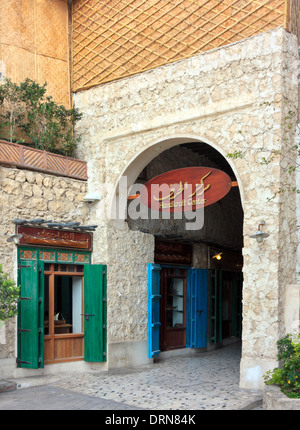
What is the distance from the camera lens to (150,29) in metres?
9.97

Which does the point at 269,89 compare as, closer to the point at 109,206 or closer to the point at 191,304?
the point at 109,206

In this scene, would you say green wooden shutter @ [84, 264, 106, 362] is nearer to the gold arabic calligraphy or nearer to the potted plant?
the gold arabic calligraphy

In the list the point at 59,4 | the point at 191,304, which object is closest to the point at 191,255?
the point at 191,304

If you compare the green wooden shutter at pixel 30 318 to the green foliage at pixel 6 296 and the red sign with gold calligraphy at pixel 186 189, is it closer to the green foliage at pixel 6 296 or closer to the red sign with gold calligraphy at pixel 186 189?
the green foliage at pixel 6 296

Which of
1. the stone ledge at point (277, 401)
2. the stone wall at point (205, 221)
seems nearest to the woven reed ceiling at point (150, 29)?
the stone wall at point (205, 221)

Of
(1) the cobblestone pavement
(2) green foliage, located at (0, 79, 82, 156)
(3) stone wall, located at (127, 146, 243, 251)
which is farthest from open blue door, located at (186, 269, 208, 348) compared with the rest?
(2) green foliage, located at (0, 79, 82, 156)

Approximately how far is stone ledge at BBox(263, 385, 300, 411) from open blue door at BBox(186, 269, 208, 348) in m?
5.66

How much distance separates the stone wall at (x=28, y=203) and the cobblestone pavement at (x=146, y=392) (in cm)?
116

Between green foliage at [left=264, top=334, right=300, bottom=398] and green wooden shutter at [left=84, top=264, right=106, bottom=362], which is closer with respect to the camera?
green foliage at [left=264, top=334, right=300, bottom=398]

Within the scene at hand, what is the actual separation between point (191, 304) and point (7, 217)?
217 inches

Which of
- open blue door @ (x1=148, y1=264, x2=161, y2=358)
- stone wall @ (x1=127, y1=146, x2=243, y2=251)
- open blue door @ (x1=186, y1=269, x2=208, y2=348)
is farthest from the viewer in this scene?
open blue door @ (x1=186, y1=269, x2=208, y2=348)

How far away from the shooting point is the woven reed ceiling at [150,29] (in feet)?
28.7

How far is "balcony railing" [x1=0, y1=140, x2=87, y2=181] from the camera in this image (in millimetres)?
9062

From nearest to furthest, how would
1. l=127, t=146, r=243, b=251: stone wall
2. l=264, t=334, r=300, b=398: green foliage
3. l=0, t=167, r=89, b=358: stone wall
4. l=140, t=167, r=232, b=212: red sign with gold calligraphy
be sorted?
l=264, t=334, r=300, b=398: green foliage < l=0, t=167, r=89, b=358: stone wall < l=140, t=167, r=232, b=212: red sign with gold calligraphy < l=127, t=146, r=243, b=251: stone wall
